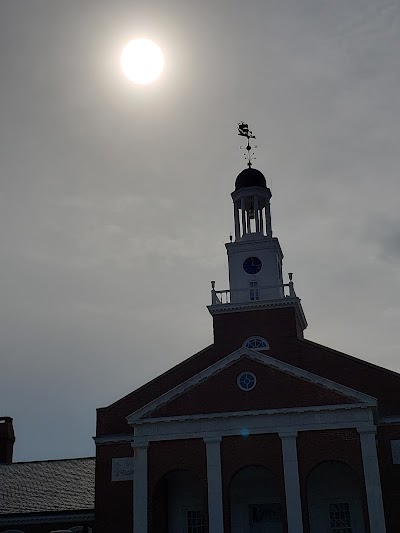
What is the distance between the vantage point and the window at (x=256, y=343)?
35.2 meters

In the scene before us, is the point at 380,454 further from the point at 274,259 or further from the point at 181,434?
the point at 274,259

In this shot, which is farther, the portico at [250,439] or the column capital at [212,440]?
the column capital at [212,440]

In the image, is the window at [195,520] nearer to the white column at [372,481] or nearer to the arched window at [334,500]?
the arched window at [334,500]

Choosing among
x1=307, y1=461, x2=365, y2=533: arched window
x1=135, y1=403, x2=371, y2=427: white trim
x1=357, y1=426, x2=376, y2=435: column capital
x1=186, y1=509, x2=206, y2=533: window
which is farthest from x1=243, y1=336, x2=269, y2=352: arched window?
x1=357, y1=426, x2=376, y2=435: column capital

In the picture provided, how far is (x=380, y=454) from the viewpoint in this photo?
3019 centimetres

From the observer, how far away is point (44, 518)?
35.8m

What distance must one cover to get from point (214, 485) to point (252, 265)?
41.0 feet

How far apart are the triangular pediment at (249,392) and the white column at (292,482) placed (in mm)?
1283

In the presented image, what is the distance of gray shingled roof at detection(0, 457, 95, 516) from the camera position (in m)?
36.5

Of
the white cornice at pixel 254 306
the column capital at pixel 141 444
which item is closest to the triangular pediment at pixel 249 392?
the column capital at pixel 141 444

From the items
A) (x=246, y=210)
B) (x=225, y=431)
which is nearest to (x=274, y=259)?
(x=246, y=210)

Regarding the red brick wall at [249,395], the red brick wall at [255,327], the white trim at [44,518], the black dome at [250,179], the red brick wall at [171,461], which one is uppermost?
the black dome at [250,179]

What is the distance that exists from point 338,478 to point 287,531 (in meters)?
4.63

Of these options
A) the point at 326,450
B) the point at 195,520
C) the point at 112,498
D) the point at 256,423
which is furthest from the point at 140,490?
the point at 326,450
